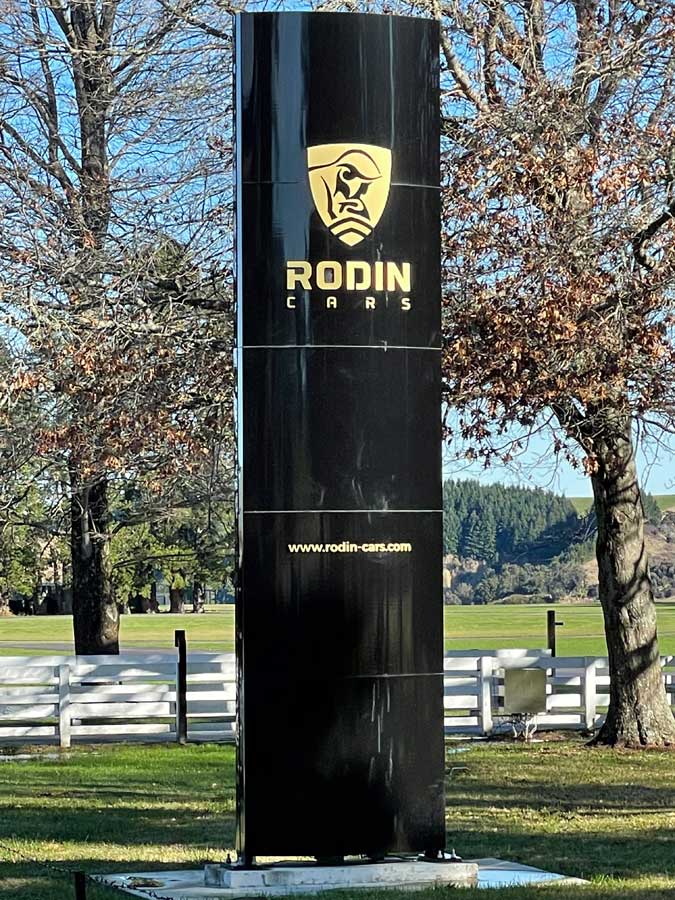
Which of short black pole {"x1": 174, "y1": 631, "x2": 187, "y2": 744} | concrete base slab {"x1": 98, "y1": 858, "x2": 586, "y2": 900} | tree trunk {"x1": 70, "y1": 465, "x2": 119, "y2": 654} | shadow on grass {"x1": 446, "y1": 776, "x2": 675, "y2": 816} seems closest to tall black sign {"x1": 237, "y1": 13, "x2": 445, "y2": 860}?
concrete base slab {"x1": 98, "y1": 858, "x2": 586, "y2": 900}

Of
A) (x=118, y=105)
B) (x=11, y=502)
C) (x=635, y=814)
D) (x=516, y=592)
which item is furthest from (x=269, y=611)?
(x=516, y=592)

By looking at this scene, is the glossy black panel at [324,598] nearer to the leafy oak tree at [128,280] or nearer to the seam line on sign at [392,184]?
the seam line on sign at [392,184]

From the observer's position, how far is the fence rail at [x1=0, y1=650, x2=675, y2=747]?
22109mm

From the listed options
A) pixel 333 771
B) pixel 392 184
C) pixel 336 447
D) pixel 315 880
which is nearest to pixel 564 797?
pixel 333 771

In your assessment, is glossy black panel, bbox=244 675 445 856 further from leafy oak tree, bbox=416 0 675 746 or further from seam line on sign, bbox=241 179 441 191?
leafy oak tree, bbox=416 0 675 746

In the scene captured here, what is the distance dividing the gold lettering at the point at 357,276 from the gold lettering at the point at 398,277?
0.44ft

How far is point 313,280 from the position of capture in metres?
9.91

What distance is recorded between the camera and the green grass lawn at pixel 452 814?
10633 mm

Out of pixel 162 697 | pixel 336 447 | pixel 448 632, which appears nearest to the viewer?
pixel 336 447

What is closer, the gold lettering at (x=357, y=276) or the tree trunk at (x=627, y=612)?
the gold lettering at (x=357, y=276)

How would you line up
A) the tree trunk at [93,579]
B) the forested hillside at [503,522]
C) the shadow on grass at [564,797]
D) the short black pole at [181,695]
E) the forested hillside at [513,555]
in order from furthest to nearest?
the forested hillside at [513,555], the forested hillside at [503,522], the tree trunk at [93,579], the short black pole at [181,695], the shadow on grass at [564,797]

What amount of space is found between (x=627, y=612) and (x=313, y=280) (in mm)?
11822

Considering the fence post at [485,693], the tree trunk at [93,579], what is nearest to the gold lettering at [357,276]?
the fence post at [485,693]

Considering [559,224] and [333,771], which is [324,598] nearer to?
→ [333,771]
